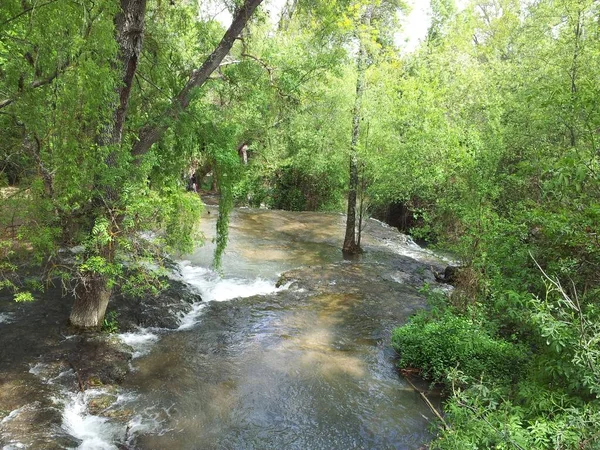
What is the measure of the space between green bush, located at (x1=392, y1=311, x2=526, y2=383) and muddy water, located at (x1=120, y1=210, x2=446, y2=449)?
532 mm

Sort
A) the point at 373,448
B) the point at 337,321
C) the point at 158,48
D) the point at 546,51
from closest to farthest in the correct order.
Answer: the point at 373,448 < the point at 158,48 < the point at 337,321 < the point at 546,51

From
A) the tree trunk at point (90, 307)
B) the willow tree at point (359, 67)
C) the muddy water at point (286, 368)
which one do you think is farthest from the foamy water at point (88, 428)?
the willow tree at point (359, 67)

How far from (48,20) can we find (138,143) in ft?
10.8

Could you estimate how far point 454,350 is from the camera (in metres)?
7.32

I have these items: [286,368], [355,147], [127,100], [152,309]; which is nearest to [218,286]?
[152,309]

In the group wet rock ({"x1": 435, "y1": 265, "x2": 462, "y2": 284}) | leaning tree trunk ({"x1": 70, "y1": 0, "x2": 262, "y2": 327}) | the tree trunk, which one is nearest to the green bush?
wet rock ({"x1": 435, "y1": 265, "x2": 462, "y2": 284})

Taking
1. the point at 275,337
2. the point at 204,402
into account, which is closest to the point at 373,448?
the point at 204,402

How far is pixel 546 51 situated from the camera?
12.2 metres

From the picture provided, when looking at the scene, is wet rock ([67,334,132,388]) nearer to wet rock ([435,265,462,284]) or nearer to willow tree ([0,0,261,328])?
willow tree ([0,0,261,328])

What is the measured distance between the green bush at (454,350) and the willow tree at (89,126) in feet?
16.0

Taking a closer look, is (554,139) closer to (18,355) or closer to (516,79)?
(516,79)

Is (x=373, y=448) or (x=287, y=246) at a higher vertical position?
(x=287, y=246)

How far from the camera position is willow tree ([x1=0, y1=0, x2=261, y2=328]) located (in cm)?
488

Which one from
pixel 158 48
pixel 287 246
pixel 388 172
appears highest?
pixel 158 48
